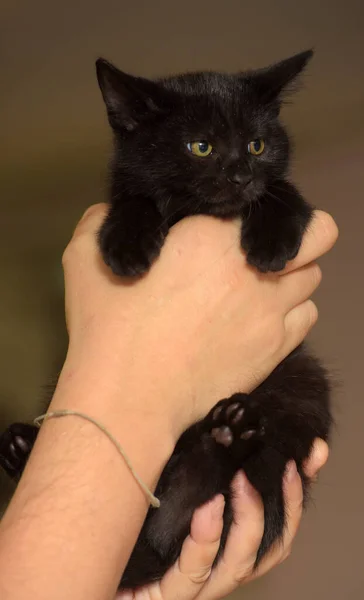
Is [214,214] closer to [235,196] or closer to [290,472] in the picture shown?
[235,196]

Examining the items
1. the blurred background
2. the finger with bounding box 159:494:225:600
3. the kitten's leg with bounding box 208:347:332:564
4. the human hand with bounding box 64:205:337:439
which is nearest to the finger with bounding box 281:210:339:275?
the human hand with bounding box 64:205:337:439

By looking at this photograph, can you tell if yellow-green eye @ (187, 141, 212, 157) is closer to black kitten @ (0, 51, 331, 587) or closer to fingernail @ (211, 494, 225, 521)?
black kitten @ (0, 51, 331, 587)

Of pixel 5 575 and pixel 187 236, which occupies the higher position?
pixel 187 236

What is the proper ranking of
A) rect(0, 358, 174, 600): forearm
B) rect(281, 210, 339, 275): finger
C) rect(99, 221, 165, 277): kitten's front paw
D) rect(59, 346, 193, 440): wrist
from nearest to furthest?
rect(0, 358, 174, 600): forearm, rect(59, 346, 193, 440): wrist, rect(99, 221, 165, 277): kitten's front paw, rect(281, 210, 339, 275): finger

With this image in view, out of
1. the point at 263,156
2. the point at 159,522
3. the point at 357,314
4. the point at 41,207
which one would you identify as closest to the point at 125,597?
the point at 159,522

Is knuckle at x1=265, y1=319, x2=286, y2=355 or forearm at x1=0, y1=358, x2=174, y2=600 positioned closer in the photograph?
forearm at x1=0, y1=358, x2=174, y2=600

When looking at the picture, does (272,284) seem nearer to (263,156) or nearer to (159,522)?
(263,156)

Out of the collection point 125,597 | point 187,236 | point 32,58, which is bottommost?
point 125,597

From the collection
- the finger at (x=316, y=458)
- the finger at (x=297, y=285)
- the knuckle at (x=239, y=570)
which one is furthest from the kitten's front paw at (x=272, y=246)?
the knuckle at (x=239, y=570)
